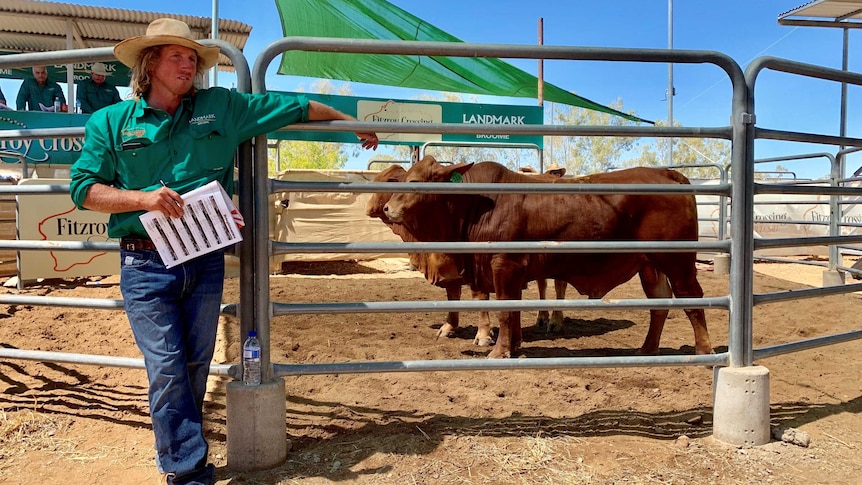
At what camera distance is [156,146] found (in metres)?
2.49

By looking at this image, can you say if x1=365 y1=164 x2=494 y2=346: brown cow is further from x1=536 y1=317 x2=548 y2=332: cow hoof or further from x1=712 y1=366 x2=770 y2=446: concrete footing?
x1=712 y1=366 x2=770 y2=446: concrete footing

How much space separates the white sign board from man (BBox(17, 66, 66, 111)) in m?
4.58

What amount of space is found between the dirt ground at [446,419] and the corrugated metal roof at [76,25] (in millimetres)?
7798

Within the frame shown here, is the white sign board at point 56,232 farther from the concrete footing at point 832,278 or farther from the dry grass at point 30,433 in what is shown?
the concrete footing at point 832,278

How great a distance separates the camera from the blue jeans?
2480 mm

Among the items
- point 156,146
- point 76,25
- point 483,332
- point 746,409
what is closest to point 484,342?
point 483,332

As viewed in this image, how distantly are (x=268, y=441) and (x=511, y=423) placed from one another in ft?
4.19

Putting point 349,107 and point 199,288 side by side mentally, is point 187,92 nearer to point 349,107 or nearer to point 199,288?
point 199,288

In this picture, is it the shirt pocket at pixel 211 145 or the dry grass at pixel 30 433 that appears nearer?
the shirt pocket at pixel 211 145

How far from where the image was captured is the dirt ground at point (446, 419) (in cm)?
280

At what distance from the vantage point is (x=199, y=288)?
263cm

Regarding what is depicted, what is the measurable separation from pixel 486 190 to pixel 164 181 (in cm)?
139

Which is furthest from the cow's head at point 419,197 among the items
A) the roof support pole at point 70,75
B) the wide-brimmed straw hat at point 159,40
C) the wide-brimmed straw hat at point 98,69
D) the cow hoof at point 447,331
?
the wide-brimmed straw hat at point 98,69

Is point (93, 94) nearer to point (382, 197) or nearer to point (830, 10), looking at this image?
point (382, 197)
